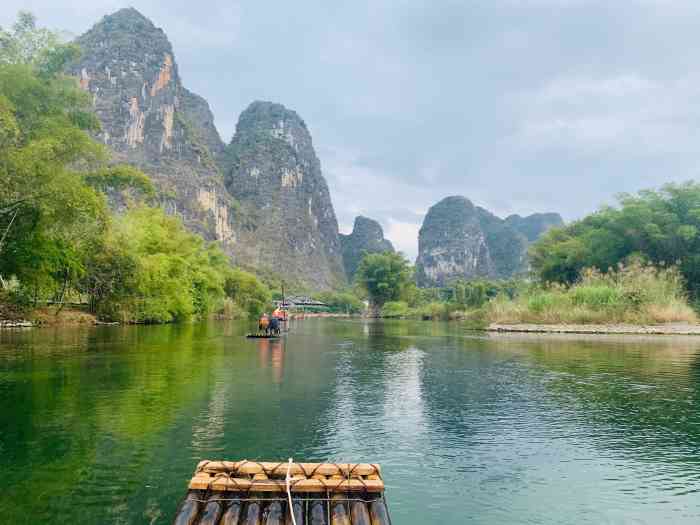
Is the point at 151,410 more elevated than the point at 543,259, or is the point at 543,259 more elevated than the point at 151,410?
the point at 543,259

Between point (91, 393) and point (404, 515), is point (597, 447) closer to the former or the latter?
point (404, 515)

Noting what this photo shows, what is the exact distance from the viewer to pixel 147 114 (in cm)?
18050

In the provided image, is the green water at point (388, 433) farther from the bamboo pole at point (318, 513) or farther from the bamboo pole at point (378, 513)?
the bamboo pole at point (318, 513)

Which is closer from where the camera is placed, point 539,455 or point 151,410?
point 539,455

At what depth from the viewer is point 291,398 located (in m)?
12.2

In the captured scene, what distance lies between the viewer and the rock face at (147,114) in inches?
6703

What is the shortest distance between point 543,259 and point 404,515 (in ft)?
207

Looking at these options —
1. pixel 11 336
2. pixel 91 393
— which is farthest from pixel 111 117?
pixel 91 393

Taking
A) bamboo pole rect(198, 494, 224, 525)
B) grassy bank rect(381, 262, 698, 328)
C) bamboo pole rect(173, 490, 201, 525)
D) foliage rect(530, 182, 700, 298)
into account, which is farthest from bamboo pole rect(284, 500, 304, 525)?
foliage rect(530, 182, 700, 298)

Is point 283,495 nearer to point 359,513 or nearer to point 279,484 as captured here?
point 279,484

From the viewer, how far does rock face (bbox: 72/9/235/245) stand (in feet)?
559

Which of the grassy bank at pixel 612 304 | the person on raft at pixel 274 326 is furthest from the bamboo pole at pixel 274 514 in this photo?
the grassy bank at pixel 612 304

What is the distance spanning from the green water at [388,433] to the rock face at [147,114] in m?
156

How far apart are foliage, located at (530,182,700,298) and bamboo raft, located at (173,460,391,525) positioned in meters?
48.1
